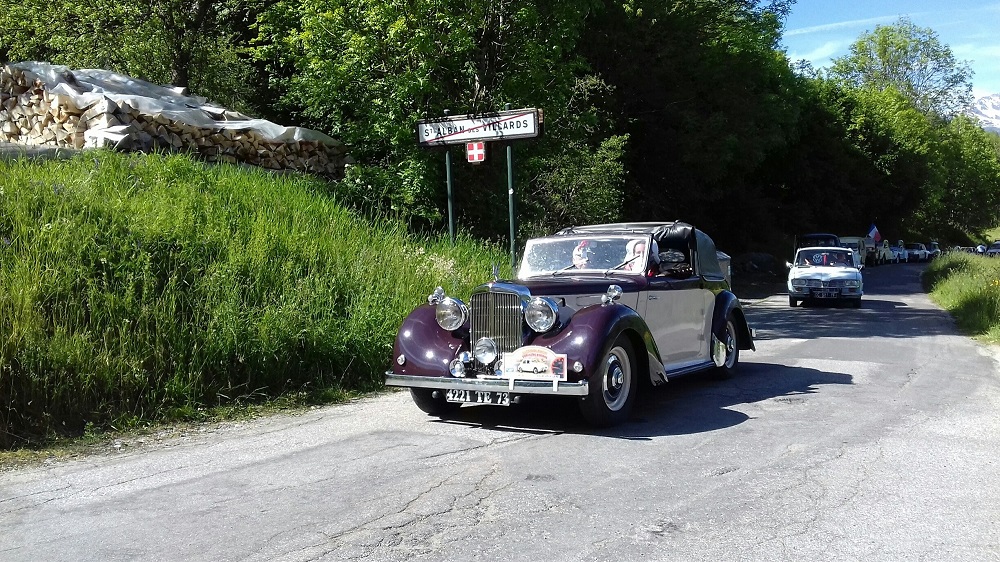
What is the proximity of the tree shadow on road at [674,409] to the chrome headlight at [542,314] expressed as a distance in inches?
34.2

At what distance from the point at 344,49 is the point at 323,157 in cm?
195

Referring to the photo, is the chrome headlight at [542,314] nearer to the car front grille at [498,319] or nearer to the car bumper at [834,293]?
the car front grille at [498,319]

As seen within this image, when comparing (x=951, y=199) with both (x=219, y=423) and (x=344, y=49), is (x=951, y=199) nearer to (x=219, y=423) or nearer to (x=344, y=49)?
(x=344, y=49)

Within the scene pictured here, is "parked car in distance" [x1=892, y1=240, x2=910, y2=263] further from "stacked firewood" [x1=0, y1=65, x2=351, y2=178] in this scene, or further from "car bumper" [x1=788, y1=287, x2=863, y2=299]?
"stacked firewood" [x1=0, y1=65, x2=351, y2=178]

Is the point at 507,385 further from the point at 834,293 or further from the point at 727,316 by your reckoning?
the point at 834,293

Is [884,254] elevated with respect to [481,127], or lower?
lower

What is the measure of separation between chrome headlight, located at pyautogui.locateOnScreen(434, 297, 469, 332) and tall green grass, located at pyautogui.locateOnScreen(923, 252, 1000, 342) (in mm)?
11365

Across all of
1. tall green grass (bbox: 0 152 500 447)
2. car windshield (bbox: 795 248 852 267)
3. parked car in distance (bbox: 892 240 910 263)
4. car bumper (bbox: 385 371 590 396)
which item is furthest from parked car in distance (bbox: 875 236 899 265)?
car bumper (bbox: 385 371 590 396)

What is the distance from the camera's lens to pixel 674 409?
27.4 ft

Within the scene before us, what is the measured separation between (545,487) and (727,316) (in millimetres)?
5176

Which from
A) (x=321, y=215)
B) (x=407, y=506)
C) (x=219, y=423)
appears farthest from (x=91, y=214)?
(x=407, y=506)

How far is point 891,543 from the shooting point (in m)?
4.57

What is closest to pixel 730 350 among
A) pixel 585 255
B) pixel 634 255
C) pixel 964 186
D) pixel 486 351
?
pixel 634 255

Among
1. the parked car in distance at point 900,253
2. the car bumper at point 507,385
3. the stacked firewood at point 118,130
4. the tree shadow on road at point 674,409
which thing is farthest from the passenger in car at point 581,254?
the parked car in distance at point 900,253
